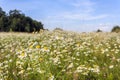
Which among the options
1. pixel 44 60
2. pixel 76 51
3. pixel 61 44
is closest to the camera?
pixel 44 60

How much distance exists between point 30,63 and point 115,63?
1543 millimetres

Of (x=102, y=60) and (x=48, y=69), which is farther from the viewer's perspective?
(x=102, y=60)

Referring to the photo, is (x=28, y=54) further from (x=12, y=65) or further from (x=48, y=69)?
(x=48, y=69)

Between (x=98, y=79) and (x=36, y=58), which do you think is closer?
(x=98, y=79)

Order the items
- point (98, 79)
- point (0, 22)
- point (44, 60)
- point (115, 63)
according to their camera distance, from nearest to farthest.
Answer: point (98, 79), point (44, 60), point (115, 63), point (0, 22)

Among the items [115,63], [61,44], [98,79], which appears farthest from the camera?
[61,44]

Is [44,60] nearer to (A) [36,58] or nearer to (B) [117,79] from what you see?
(A) [36,58]

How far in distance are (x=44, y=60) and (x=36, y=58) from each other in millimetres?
142

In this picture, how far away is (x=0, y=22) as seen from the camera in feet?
183

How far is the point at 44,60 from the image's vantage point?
543cm

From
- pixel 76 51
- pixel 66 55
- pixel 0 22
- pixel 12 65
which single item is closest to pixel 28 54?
pixel 12 65

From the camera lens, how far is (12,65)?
6152mm

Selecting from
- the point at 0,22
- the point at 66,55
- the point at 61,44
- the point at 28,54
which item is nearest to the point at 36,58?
the point at 28,54

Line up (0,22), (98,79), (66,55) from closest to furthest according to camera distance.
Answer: (98,79) → (66,55) → (0,22)
